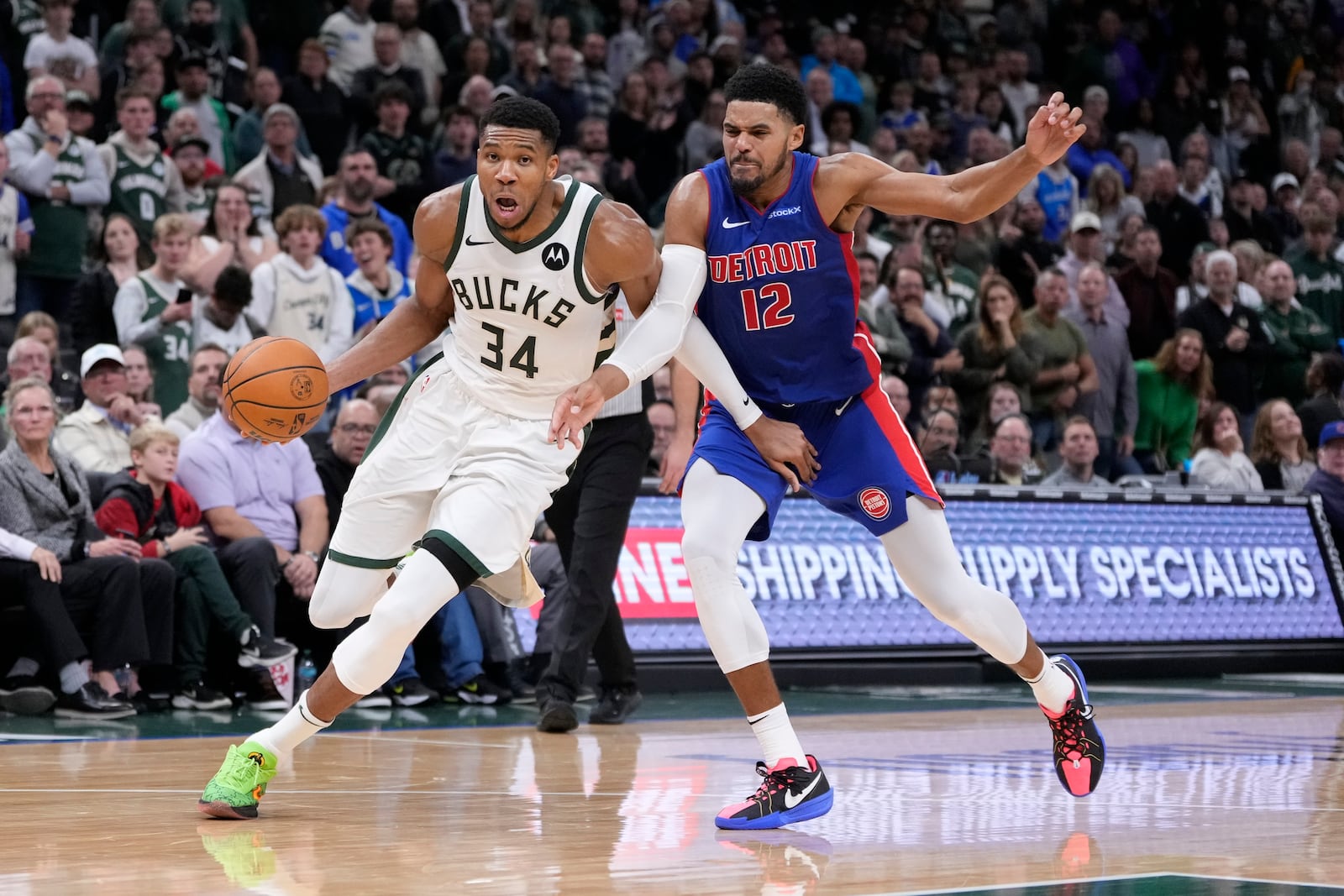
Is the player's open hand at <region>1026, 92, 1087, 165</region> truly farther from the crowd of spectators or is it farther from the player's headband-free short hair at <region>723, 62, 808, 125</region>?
the crowd of spectators

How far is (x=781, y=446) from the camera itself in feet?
17.7

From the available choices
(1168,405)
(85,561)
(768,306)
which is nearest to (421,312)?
(768,306)

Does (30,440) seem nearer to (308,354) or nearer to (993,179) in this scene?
(308,354)

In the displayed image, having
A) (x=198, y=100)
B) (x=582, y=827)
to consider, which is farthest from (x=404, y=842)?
(x=198, y=100)

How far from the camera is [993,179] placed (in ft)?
16.7

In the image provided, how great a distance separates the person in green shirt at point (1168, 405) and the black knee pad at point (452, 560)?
9.77 m

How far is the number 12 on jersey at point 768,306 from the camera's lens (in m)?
5.55

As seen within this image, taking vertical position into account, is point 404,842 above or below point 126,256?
below

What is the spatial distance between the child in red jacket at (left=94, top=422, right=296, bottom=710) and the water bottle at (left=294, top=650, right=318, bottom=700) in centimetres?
51

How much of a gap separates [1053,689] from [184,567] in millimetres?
4667

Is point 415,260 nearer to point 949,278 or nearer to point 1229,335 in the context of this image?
point 949,278

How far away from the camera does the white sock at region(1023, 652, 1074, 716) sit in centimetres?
574

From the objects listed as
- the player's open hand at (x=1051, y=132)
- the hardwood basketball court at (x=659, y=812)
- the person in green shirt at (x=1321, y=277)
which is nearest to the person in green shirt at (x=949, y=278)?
the person in green shirt at (x=1321, y=277)

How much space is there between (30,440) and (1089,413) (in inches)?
314
